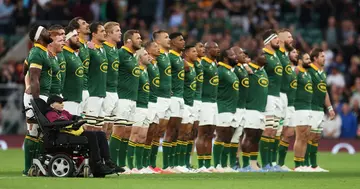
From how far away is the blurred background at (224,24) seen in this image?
33.5 meters

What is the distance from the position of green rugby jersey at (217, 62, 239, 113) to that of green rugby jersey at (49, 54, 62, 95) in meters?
4.64

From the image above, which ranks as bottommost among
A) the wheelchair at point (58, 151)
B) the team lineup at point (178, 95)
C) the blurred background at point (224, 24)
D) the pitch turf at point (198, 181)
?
the pitch turf at point (198, 181)

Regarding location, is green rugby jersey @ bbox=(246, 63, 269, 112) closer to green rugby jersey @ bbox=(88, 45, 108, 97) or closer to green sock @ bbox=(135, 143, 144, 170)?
green sock @ bbox=(135, 143, 144, 170)

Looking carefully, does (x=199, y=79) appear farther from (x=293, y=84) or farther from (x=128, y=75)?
(x=293, y=84)

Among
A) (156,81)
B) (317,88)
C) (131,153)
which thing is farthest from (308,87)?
(131,153)

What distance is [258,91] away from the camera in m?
24.2

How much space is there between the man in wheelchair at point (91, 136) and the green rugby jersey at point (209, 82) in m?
4.75

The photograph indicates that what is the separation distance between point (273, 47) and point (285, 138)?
83.1 inches

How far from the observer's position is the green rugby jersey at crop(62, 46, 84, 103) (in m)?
21.0

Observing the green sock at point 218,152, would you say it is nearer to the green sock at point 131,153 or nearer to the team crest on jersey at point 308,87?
the green sock at point 131,153

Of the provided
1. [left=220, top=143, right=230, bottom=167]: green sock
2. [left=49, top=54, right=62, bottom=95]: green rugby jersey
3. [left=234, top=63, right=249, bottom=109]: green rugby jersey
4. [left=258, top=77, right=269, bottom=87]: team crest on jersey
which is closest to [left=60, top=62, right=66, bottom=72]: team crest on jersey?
[left=49, top=54, right=62, bottom=95]: green rugby jersey

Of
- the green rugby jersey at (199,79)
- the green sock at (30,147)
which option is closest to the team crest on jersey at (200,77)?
the green rugby jersey at (199,79)

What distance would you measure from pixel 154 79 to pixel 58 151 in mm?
4119

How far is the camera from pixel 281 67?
24641 mm
